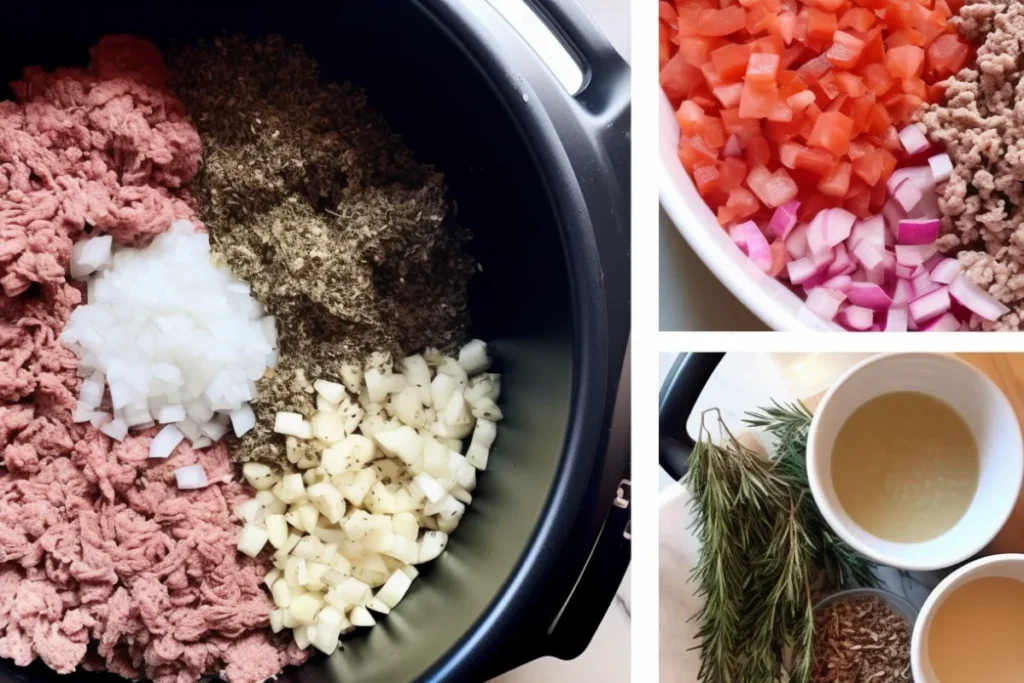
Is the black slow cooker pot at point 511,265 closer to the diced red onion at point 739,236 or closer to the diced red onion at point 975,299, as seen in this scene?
the diced red onion at point 739,236

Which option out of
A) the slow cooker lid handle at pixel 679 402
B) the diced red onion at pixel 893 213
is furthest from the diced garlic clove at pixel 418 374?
the diced red onion at pixel 893 213

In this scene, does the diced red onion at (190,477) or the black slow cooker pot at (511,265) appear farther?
the diced red onion at (190,477)

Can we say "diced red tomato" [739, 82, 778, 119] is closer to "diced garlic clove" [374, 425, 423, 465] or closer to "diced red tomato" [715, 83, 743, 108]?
"diced red tomato" [715, 83, 743, 108]

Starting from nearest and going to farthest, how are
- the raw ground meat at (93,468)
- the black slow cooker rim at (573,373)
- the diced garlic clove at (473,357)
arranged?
the black slow cooker rim at (573,373)
the raw ground meat at (93,468)
the diced garlic clove at (473,357)

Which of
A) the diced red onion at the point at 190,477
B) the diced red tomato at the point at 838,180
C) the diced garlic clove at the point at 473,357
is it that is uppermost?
the diced red tomato at the point at 838,180

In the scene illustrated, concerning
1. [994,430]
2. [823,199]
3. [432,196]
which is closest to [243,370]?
[432,196]

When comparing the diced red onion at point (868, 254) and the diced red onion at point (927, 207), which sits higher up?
the diced red onion at point (927, 207)

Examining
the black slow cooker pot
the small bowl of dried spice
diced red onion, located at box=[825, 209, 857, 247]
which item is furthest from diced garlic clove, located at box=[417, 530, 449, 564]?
diced red onion, located at box=[825, 209, 857, 247]
